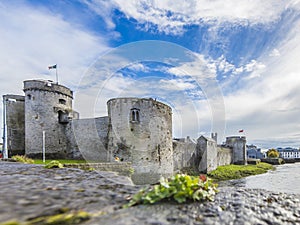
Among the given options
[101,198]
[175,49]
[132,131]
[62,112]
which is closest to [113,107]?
[132,131]

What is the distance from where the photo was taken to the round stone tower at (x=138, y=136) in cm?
1858

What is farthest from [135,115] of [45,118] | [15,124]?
[15,124]

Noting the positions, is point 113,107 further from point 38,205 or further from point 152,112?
point 38,205

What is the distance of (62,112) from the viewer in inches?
1080

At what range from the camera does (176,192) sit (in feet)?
8.94

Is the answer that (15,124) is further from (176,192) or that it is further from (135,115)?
(176,192)

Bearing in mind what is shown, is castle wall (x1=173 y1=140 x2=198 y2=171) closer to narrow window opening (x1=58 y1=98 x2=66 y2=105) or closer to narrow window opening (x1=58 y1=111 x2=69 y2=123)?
narrow window opening (x1=58 y1=111 x2=69 y2=123)

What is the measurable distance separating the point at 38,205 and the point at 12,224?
0.54 m

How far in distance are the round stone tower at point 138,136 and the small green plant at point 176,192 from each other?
15.6m

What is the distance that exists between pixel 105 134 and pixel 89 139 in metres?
2.20

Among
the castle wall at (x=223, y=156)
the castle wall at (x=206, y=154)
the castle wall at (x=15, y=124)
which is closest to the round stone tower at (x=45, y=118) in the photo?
the castle wall at (x=15, y=124)

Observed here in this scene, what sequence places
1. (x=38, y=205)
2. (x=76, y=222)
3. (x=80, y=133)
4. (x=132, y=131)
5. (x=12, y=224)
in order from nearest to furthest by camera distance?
1. (x=12, y=224)
2. (x=76, y=222)
3. (x=38, y=205)
4. (x=132, y=131)
5. (x=80, y=133)

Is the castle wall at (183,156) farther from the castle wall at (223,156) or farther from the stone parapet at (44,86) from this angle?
the stone parapet at (44,86)

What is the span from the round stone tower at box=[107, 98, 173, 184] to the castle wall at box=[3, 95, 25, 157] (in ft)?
51.5
